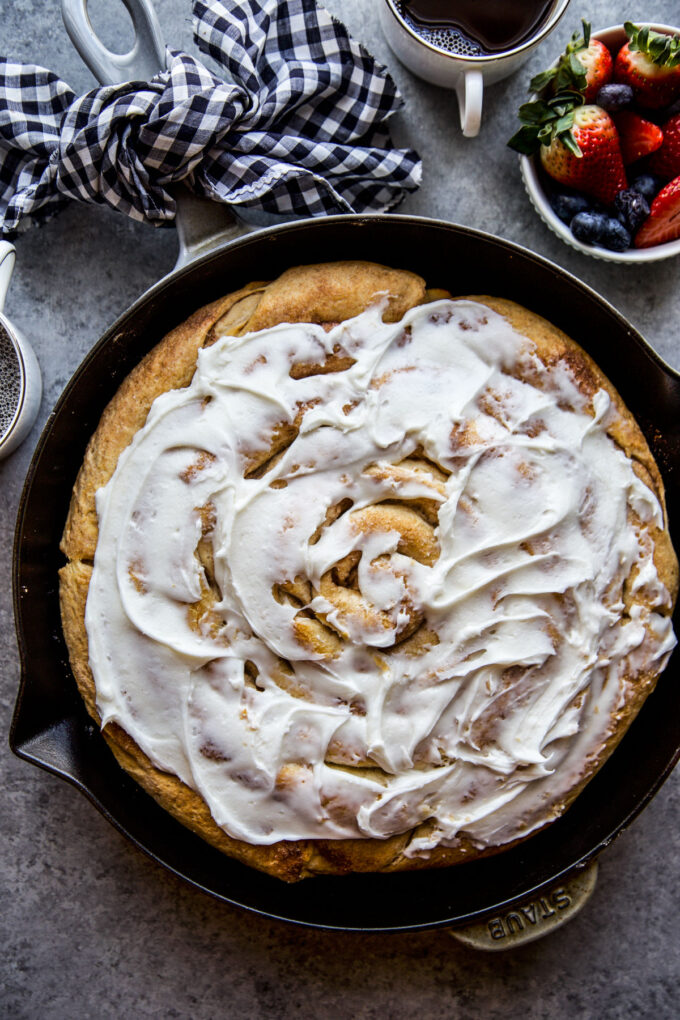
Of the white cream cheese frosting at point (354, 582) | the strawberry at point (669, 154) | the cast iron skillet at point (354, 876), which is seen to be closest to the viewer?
the white cream cheese frosting at point (354, 582)

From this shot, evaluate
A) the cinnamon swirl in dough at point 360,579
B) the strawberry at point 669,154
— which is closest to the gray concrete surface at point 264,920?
the strawberry at point 669,154

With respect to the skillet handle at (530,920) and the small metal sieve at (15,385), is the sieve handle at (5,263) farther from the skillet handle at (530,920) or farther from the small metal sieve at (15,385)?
the skillet handle at (530,920)

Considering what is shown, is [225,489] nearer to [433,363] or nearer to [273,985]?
[433,363]

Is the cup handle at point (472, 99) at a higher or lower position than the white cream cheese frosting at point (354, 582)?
higher

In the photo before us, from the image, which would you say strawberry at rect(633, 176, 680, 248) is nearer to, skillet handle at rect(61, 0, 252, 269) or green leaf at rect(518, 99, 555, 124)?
green leaf at rect(518, 99, 555, 124)

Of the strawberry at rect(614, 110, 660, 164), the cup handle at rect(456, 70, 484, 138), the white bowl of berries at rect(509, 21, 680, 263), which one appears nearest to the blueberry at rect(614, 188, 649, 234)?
the white bowl of berries at rect(509, 21, 680, 263)

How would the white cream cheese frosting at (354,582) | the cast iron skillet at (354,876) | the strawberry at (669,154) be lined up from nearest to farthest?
1. the white cream cheese frosting at (354,582)
2. the cast iron skillet at (354,876)
3. the strawberry at (669,154)

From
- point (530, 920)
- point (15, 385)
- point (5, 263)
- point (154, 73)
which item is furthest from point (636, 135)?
point (530, 920)

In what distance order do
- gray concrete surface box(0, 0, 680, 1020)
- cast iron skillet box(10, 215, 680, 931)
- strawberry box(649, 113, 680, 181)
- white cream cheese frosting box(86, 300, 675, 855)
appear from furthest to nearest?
1. gray concrete surface box(0, 0, 680, 1020)
2. strawberry box(649, 113, 680, 181)
3. cast iron skillet box(10, 215, 680, 931)
4. white cream cheese frosting box(86, 300, 675, 855)
